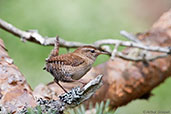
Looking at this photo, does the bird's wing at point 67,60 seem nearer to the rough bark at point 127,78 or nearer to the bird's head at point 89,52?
the bird's head at point 89,52

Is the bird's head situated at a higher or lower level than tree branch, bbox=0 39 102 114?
higher

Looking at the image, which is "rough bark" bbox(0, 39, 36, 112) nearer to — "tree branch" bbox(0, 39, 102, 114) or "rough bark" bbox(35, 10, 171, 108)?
"tree branch" bbox(0, 39, 102, 114)

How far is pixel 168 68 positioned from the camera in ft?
9.47

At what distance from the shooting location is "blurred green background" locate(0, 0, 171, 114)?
4363 mm

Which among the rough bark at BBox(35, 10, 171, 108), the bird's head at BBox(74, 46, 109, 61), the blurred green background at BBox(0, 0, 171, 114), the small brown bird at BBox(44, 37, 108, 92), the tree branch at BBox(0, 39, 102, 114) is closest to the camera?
the tree branch at BBox(0, 39, 102, 114)

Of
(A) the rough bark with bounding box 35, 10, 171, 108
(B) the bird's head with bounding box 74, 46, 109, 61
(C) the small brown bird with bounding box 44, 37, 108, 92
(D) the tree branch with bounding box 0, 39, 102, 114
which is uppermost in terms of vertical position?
(A) the rough bark with bounding box 35, 10, 171, 108

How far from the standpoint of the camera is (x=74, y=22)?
16.4 feet

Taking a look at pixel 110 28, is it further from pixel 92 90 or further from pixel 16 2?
pixel 92 90

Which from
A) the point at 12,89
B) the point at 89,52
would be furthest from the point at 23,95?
the point at 89,52

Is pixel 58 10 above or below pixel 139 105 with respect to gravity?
above

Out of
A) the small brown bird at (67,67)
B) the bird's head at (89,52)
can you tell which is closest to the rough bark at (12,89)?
the small brown bird at (67,67)

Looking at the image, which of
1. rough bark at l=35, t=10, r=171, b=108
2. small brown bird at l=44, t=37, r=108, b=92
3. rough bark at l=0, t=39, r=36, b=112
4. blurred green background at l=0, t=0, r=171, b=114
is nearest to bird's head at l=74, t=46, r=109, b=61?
small brown bird at l=44, t=37, r=108, b=92

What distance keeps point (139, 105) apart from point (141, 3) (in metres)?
2.31

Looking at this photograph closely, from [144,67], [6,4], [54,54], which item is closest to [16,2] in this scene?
[6,4]
